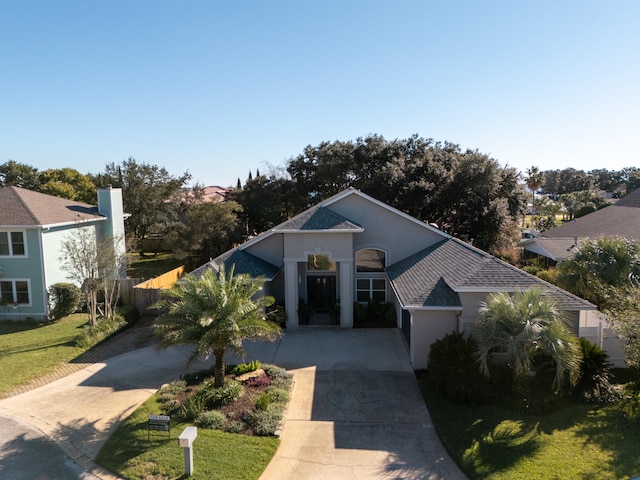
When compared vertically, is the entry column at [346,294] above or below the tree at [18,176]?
below

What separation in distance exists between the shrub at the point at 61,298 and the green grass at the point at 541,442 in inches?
734

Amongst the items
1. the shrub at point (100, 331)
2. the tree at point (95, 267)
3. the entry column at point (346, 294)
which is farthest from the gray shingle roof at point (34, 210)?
the entry column at point (346, 294)

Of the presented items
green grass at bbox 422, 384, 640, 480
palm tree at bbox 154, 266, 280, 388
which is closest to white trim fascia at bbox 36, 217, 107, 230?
palm tree at bbox 154, 266, 280, 388

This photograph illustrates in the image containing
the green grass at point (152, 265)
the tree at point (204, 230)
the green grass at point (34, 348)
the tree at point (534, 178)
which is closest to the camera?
the green grass at point (34, 348)

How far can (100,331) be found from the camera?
1844 centimetres

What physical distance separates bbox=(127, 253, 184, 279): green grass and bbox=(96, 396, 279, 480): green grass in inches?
918

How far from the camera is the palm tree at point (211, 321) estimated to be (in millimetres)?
11547

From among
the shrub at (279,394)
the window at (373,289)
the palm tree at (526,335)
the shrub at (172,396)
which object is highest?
the palm tree at (526,335)

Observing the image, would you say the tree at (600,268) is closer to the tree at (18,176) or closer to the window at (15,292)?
the window at (15,292)

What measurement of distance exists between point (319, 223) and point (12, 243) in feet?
51.5

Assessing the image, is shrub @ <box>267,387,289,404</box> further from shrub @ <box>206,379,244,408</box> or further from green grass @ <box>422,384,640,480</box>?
green grass @ <box>422,384,640,480</box>

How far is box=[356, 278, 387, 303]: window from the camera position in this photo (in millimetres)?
21125

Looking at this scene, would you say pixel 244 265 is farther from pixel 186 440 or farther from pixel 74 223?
pixel 186 440

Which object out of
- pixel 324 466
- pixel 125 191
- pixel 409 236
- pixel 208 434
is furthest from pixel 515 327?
pixel 125 191
